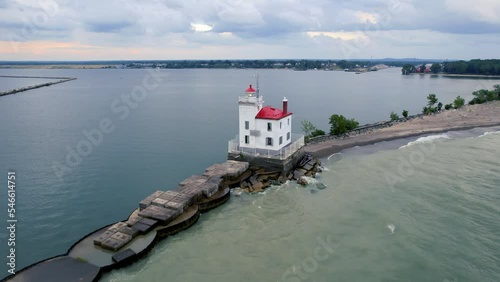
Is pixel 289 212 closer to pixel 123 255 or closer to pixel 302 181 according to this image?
pixel 302 181

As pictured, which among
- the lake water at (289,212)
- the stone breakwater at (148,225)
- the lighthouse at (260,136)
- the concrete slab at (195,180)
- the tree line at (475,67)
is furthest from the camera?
the tree line at (475,67)

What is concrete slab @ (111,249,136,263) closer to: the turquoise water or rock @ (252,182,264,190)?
the turquoise water

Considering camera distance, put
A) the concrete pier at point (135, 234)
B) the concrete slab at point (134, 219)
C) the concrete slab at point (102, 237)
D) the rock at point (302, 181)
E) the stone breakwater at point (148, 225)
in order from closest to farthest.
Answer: the concrete pier at point (135, 234) → the stone breakwater at point (148, 225) → the concrete slab at point (102, 237) → the concrete slab at point (134, 219) → the rock at point (302, 181)

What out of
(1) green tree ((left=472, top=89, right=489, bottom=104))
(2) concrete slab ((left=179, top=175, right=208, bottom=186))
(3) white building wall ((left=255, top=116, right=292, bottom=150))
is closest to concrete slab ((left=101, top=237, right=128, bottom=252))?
(2) concrete slab ((left=179, top=175, right=208, bottom=186))

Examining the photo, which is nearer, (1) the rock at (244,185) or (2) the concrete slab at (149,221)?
(2) the concrete slab at (149,221)

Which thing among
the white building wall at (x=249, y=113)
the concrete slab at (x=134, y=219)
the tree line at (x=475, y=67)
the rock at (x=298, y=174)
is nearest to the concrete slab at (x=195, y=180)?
the concrete slab at (x=134, y=219)

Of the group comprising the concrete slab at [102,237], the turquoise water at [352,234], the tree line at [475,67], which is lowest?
the turquoise water at [352,234]

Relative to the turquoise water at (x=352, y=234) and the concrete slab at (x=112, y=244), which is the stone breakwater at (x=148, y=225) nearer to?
the concrete slab at (x=112, y=244)

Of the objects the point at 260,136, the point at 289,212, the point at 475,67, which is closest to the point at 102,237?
the point at 289,212
